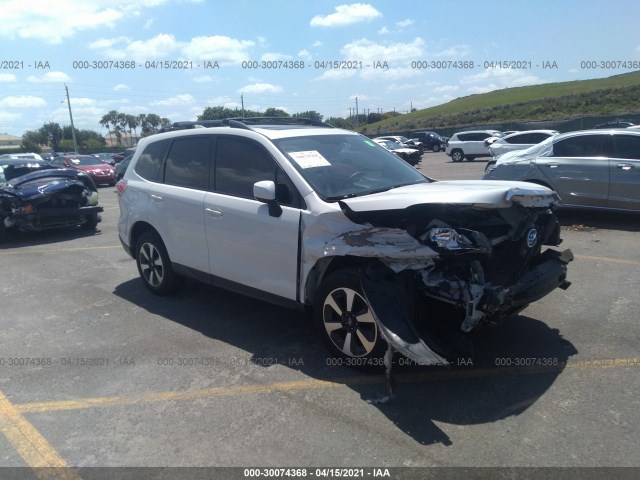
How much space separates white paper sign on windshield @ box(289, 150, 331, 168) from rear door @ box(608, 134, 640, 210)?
245 inches

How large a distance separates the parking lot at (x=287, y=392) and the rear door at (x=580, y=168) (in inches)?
128

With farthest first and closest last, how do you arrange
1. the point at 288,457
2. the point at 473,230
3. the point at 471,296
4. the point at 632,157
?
the point at 632,157 → the point at 473,230 → the point at 471,296 → the point at 288,457

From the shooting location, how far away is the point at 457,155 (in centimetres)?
3072

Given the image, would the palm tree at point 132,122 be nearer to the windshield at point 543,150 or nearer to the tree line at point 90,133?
the tree line at point 90,133

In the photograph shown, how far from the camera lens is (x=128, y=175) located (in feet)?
21.1

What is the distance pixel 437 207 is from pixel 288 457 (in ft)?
6.31

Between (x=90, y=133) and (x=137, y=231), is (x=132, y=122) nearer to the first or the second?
(x=90, y=133)

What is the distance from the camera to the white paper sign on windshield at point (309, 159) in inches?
180

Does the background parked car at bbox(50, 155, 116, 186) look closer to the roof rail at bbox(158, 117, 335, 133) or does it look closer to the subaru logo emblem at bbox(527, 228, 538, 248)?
the roof rail at bbox(158, 117, 335, 133)

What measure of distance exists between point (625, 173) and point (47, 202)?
10.3 meters

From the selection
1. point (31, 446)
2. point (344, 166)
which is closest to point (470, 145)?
point (344, 166)

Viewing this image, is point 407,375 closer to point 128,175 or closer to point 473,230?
point 473,230

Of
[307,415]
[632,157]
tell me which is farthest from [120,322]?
[632,157]

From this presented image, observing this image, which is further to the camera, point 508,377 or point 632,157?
point 632,157
